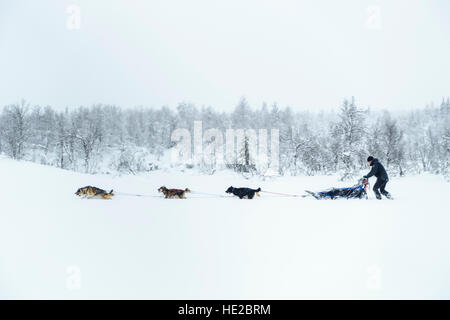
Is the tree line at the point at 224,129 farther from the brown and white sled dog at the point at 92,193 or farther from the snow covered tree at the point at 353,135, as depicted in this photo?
the brown and white sled dog at the point at 92,193

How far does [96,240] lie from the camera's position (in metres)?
3.18

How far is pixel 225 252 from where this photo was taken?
9.42ft

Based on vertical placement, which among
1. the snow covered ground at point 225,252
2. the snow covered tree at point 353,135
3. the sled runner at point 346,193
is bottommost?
the snow covered ground at point 225,252

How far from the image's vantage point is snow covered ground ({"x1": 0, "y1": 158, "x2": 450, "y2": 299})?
227cm

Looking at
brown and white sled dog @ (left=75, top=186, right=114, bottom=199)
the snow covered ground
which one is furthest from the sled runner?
brown and white sled dog @ (left=75, top=186, right=114, bottom=199)
